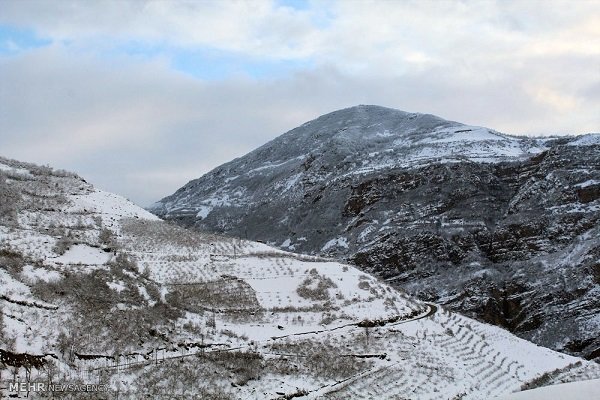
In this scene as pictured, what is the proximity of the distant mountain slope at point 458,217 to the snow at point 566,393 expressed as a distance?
3916cm

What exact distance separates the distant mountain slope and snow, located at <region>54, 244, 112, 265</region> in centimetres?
3134

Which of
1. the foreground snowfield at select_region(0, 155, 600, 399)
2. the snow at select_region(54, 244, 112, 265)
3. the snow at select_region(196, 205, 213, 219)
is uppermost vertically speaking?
the snow at select_region(196, 205, 213, 219)

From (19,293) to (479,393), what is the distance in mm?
15171

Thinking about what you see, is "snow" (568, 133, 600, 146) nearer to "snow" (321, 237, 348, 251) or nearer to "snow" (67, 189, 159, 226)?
"snow" (321, 237, 348, 251)

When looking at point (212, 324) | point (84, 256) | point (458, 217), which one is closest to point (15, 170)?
point (84, 256)

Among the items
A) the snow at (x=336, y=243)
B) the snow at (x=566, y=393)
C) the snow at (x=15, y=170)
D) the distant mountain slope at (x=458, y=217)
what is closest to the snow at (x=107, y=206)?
the snow at (x=15, y=170)

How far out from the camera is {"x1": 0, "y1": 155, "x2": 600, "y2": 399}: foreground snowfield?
53.8 ft

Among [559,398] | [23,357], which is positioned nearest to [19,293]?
[23,357]

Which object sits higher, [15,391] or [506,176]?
[506,176]

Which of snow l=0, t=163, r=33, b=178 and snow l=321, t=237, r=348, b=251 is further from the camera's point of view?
snow l=321, t=237, r=348, b=251

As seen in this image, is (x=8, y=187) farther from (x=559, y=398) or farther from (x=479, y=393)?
(x=559, y=398)

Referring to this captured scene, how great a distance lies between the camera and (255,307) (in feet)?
81.5

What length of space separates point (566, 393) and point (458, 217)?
2306 inches

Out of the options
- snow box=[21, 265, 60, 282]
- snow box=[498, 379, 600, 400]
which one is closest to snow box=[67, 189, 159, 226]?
snow box=[21, 265, 60, 282]
